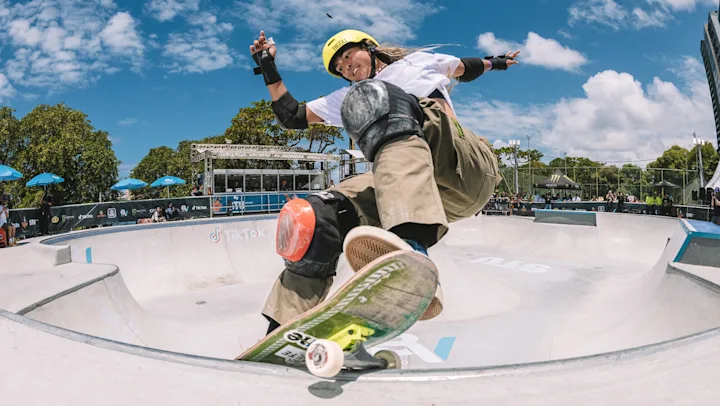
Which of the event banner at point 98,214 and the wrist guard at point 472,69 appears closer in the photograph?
the wrist guard at point 472,69

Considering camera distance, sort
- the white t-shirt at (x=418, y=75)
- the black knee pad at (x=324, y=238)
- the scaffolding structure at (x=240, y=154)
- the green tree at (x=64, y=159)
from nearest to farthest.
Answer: the black knee pad at (x=324, y=238) < the white t-shirt at (x=418, y=75) < the scaffolding structure at (x=240, y=154) < the green tree at (x=64, y=159)

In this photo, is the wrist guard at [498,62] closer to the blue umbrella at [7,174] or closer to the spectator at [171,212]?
the blue umbrella at [7,174]

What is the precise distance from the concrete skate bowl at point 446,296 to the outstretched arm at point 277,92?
1.35 meters

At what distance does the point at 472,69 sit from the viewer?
2490 mm

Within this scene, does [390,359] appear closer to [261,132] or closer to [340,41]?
[340,41]

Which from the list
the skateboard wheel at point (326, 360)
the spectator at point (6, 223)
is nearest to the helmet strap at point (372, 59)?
the skateboard wheel at point (326, 360)

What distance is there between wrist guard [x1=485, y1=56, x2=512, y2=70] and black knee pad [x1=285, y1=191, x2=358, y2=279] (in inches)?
54.4

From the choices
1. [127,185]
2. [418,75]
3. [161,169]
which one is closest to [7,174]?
[127,185]

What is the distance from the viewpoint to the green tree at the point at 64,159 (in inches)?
1037

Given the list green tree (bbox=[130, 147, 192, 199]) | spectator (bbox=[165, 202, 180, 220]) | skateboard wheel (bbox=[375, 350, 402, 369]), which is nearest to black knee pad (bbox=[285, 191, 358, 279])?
skateboard wheel (bbox=[375, 350, 402, 369])

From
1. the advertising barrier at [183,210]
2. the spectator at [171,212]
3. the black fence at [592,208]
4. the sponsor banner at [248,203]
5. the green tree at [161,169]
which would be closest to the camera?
the advertising barrier at [183,210]

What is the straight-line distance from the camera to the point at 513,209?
81.3 ft

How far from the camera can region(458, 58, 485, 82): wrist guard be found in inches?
97.7

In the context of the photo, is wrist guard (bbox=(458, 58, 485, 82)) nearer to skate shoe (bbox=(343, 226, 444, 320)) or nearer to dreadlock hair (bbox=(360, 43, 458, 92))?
dreadlock hair (bbox=(360, 43, 458, 92))
